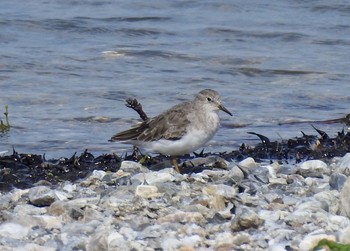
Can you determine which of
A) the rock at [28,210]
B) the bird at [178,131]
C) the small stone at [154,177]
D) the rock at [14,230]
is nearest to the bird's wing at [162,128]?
the bird at [178,131]

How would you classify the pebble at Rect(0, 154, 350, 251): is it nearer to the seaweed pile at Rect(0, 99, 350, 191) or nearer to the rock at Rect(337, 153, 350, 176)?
the rock at Rect(337, 153, 350, 176)

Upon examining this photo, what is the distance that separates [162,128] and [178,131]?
178mm

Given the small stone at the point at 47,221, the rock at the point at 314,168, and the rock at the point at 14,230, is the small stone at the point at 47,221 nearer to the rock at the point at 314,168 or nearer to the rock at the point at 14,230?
the rock at the point at 14,230

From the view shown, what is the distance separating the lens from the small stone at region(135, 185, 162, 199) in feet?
19.7

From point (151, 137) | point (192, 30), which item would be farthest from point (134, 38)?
point (151, 137)

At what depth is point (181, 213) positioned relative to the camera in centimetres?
556

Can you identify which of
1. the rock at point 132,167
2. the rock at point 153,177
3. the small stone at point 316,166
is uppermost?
the rock at point 153,177

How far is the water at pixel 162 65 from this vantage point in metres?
10.2

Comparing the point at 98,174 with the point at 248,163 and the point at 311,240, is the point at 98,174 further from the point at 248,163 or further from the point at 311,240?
the point at 311,240

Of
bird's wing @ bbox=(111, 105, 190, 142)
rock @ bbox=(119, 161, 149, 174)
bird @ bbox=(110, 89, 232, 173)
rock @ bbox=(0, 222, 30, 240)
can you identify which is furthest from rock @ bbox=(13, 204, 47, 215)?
bird's wing @ bbox=(111, 105, 190, 142)

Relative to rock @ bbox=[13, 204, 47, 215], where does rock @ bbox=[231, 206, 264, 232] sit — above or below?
above

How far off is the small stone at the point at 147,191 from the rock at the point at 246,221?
77cm

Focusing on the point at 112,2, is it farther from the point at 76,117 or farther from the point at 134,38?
the point at 76,117

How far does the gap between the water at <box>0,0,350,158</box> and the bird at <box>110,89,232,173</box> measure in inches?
51.5
